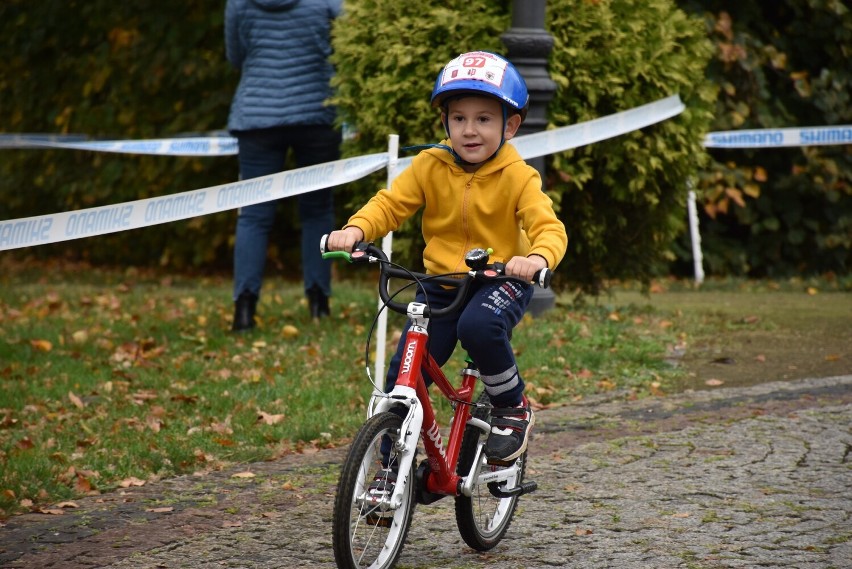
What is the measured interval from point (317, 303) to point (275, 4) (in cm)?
200

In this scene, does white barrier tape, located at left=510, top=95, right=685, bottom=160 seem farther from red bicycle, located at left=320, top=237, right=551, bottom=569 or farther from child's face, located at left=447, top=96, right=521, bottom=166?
red bicycle, located at left=320, top=237, right=551, bottom=569

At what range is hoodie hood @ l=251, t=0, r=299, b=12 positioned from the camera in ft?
26.6

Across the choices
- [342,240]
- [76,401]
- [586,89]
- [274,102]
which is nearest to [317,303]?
[274,102]

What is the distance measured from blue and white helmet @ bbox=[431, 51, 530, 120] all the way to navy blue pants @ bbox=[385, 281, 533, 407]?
1.94ft

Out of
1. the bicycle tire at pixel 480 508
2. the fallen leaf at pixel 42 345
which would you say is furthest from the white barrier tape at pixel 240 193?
the fallen leaf at pixel 42 345

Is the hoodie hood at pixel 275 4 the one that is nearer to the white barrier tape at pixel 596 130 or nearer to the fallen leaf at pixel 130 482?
the white barrier tape at pixel 596 130

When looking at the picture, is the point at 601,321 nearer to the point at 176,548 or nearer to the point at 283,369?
the point at 283,369

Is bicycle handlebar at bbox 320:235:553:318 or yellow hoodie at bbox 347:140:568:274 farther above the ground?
yellow hoodie at bbox 347:140:568:274

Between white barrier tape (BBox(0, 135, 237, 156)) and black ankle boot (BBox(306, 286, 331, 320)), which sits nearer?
black ankle boot (BBox(306, 286, 331, 320))

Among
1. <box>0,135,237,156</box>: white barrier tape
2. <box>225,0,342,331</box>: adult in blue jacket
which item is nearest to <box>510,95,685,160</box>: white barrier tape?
<box>225,0,342,331</box>: adult in blue jacket

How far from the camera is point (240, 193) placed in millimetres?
5812

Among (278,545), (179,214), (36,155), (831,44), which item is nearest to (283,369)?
(179,214)

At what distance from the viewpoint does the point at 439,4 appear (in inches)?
307

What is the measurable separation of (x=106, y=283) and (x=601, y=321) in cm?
549
